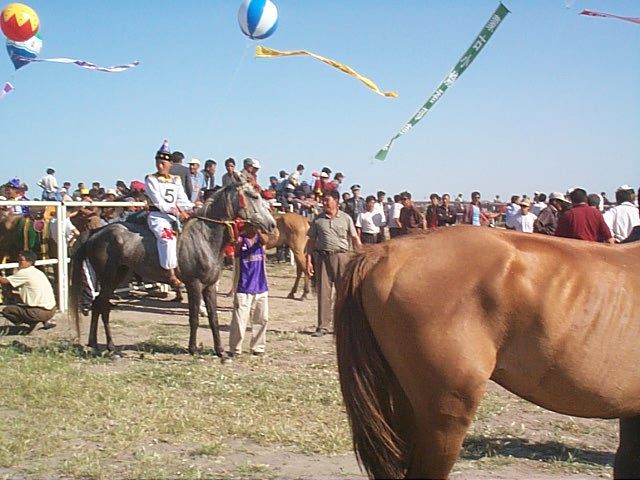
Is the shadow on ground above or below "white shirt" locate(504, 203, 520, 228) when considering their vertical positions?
below

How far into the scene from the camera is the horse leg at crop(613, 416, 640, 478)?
147 inches

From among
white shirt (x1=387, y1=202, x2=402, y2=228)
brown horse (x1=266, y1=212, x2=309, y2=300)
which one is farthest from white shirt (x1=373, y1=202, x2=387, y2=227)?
brown horse (x1=266, y1=212, x2=309, y2=300)

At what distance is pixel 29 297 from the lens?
9125 millimetres

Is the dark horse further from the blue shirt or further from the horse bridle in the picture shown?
the blue shirt

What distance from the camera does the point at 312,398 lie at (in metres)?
6.36

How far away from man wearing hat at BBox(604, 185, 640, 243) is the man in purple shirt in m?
1.10

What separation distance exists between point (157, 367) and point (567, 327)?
531 cm

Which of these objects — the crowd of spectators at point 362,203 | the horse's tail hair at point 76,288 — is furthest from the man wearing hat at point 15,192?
the horse's tail hair at point 76,288

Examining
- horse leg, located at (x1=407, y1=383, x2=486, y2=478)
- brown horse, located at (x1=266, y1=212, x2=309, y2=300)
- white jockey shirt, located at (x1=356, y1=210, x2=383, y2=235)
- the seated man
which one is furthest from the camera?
white jockey shirt, located at (x1=356, y1=210, x2=383, y2=235)

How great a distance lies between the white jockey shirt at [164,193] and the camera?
8289 mm

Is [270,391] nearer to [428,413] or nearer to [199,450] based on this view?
[199,450]

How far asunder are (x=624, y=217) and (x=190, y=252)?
5616 millimetres

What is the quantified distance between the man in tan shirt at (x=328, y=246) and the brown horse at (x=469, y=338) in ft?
20.0

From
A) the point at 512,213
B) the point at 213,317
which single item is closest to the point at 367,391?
the point at 213,317
